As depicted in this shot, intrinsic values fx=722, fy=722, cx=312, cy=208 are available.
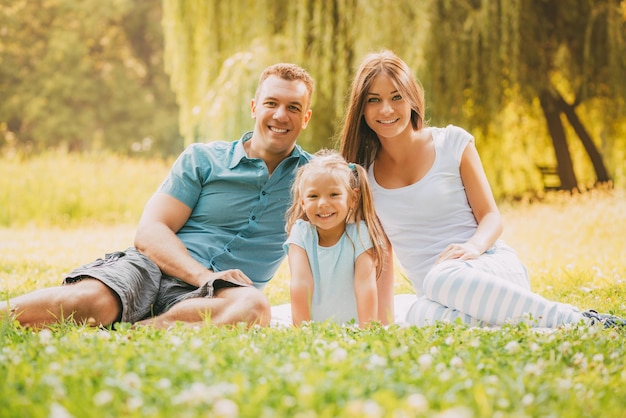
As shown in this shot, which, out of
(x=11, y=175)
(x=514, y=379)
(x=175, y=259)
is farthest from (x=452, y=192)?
(x=11, y=175)

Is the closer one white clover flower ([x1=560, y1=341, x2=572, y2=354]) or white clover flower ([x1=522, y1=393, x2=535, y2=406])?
white clover flower ([x1=522, y1=393, x2=535, y2=406])

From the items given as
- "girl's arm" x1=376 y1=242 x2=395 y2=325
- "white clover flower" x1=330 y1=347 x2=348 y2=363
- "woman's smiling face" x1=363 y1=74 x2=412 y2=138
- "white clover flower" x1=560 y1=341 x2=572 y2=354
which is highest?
"woman's smiling face" x1=363 y1=74 x2=412 y2=138

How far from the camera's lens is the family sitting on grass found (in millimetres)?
3270

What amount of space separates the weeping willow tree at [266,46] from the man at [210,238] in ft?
15.1

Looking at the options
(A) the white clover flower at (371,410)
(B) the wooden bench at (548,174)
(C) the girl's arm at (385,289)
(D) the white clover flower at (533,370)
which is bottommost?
(B) the wooden bench at (548,174)

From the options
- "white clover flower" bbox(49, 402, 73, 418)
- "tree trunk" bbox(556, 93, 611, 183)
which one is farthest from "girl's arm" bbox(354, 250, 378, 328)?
"tree trunk" bbox(556, 93, 611, 183)

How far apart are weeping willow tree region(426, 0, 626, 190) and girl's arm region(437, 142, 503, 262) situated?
213 inches

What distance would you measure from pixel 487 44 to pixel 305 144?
8.72 feet

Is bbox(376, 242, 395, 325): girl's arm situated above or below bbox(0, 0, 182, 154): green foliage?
below

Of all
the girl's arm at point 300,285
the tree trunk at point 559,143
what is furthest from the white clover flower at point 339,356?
the tree trunk at point 559,143

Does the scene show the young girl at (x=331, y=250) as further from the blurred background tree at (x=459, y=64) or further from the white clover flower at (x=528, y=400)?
the blurred background tree at (x=459, y=64)

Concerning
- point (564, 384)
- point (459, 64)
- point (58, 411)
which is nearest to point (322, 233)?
point (564, 384)

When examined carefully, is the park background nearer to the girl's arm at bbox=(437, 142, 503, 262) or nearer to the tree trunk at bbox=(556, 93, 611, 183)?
the tree trunk at bbox=(556, 93, 611, 183)

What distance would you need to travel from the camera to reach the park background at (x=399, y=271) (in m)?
1.87
